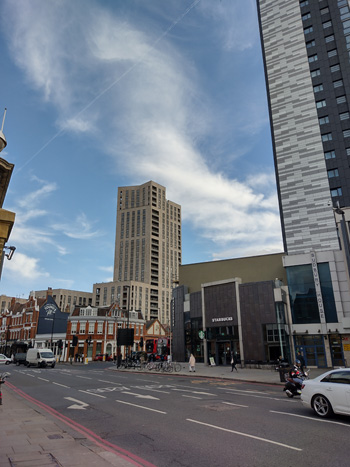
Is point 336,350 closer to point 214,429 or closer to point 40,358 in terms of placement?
point 214,429

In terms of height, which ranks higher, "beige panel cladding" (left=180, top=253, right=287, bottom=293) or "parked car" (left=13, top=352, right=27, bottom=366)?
"beige panel cladding" (left=180, top=253, right=287, bottom=293)

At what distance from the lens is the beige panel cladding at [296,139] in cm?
6300

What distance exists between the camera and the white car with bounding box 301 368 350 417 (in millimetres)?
9102

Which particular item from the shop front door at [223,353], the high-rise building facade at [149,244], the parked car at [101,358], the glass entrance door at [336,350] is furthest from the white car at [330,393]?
the high-rise building facade at [149,244]

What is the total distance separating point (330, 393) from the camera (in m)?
9.48

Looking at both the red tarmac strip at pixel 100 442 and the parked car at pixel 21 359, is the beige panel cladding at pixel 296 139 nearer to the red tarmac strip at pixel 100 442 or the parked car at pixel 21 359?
the parked car at pixel 21 359

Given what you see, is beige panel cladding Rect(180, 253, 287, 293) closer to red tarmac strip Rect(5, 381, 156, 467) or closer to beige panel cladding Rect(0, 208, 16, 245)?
red tarmac strip Rect(5, 381, 156, 467)

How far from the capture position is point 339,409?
363 inches

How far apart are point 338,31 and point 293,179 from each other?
3231 cm

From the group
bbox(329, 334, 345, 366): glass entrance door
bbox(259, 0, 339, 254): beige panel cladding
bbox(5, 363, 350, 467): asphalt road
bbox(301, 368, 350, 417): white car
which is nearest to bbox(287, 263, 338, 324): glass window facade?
bbox(329, 334, 345, 366): glass entrance door

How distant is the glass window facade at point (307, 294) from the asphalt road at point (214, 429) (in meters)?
23.6

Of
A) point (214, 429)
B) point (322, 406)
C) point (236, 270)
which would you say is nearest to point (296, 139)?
point (236, 270)

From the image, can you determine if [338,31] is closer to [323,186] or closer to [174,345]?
[323,186]

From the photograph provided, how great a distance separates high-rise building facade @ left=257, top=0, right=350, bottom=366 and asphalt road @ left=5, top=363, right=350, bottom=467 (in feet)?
167
